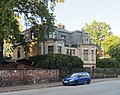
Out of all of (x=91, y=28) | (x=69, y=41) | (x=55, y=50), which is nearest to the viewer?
(x=55, y=50)

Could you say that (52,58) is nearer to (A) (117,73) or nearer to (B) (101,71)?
(B) (101,71)

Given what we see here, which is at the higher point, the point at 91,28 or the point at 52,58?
the point at 91,28

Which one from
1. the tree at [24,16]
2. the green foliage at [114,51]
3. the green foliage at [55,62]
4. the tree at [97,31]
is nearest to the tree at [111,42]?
the green foliage at [114,51]

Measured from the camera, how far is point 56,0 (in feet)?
125

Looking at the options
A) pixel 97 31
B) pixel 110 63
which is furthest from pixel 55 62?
pixel 97 31

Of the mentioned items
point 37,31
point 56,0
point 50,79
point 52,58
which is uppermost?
point 56,0

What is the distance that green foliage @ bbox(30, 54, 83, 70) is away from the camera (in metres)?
37.9

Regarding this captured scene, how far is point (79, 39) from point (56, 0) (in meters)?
27.8

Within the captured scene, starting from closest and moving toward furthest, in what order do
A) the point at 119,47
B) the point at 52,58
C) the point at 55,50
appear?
1. the point at 52,58
2. the point at 55,50
3. the point at 119,47

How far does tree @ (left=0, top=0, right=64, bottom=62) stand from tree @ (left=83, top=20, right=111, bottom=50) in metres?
62.6

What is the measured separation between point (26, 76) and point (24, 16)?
29.3 feet

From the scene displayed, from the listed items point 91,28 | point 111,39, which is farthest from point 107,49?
point 91,28

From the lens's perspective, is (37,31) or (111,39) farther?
(111,39)

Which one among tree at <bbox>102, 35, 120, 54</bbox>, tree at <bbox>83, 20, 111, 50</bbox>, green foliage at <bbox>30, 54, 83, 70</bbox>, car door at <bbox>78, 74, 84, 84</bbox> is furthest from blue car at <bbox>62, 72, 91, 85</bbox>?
tree at <bbox>83, 20, 111, 50</bbox>
